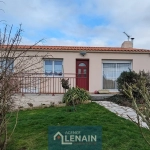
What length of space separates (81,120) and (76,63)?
7.35m

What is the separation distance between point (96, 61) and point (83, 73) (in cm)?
130

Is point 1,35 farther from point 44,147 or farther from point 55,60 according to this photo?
point 55,60

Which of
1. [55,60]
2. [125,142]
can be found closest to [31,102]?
[55,60]

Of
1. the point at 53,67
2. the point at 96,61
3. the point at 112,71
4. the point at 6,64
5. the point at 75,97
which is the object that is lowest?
the point at 75,97

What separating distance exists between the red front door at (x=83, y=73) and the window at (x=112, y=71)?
4.18ft

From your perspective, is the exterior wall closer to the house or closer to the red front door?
the house

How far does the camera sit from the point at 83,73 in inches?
500

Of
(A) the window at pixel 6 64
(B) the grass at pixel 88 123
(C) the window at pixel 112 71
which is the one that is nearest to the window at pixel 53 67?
(C) the window at pixel 112 71

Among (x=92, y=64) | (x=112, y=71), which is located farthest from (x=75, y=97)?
(x=112, y=71)

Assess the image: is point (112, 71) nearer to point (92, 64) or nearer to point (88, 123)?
point (92, 64)

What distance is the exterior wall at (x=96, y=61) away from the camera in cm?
1229

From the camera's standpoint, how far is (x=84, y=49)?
12.5m

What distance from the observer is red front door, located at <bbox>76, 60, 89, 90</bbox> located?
1250cm

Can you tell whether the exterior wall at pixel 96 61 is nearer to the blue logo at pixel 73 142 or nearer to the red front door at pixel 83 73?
the red front door at pixel 83 73
